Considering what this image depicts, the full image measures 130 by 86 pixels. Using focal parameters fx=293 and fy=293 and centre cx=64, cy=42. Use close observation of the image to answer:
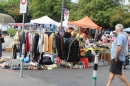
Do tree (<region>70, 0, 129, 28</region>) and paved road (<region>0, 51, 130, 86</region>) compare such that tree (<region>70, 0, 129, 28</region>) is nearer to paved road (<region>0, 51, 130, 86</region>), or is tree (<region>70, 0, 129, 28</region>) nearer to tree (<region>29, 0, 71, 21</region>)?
tree (<region>29, 0, 71, 21</region>)

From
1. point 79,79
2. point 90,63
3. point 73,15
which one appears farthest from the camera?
point 73,15

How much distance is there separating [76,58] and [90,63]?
1459 mm

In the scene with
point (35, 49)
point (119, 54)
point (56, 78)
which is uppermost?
point (119, 54)

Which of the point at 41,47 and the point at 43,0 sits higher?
the point at 43,0

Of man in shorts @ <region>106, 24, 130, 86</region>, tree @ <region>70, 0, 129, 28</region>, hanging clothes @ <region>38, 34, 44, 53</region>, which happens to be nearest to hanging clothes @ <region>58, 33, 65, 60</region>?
hanging clothes @ <region>38, 34, 44, 53</region>

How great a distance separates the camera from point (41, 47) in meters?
13.2

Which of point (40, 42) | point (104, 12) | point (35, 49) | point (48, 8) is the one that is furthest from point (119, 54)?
point (48, 8)

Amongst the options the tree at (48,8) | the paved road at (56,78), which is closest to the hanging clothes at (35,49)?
the paved road at (56,78)

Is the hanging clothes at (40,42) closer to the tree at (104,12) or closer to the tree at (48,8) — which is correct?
the tree at (104,12)

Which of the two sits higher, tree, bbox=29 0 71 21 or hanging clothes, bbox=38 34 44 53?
tree, bbox=29 0 71 21

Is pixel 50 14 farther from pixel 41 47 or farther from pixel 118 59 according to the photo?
pixel 118 59

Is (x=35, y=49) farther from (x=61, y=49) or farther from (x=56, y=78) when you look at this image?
(x=56, y=78)

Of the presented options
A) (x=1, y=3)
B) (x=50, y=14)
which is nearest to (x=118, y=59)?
(x=50, y=14)

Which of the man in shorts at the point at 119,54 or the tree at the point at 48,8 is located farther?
the tree at the point at 48,8
